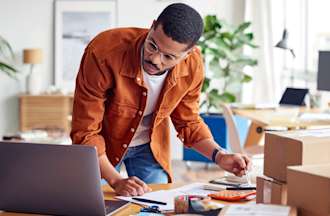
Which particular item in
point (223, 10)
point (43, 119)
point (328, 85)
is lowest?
point (43, 119)

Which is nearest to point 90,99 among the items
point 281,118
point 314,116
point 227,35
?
point 281,118

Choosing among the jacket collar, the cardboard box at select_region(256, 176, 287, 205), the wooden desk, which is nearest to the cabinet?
the wooden desk

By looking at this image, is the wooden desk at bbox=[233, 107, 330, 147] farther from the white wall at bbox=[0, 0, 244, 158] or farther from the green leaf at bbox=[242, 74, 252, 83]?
the white wall at bbox=[0, 0, 244, 158]

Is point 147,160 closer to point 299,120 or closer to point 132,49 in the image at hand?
point 132,49

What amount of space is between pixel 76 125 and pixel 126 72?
0.83ft

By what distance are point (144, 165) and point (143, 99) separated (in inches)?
12.2

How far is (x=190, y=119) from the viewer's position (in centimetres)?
253

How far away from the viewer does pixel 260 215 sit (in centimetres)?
150

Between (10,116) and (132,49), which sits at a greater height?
(132,49)

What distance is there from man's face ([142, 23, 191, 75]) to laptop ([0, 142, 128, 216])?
0.44 m

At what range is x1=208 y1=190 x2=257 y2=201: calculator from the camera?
6.84 feet

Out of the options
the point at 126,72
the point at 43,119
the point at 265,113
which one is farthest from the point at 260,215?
the point at 43,119

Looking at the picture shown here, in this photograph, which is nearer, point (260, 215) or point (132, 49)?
point (260, 215)

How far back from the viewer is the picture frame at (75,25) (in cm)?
717
